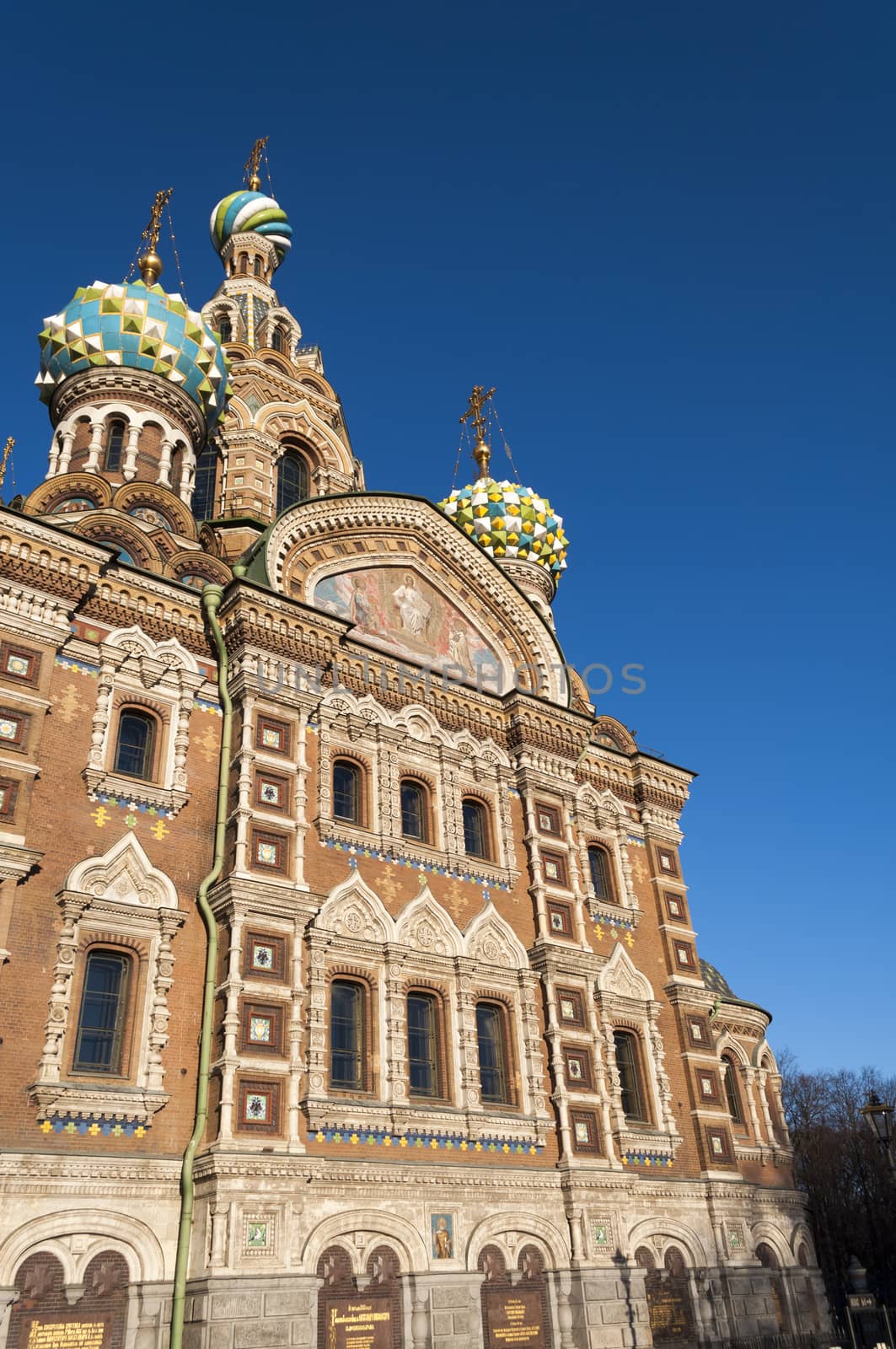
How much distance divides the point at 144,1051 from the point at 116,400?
10.0 m

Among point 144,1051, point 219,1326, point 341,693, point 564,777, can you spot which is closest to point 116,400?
point 341,693

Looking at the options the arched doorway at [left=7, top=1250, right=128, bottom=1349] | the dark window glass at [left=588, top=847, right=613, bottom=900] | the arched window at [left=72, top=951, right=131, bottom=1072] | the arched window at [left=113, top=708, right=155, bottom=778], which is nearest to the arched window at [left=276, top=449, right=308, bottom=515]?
the arched window at [left=113, top=708, right=155, bottom=778]

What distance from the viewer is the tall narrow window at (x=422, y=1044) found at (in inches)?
476

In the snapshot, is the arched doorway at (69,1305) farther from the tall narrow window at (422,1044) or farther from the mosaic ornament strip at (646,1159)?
the mosaic ornament strip at (646,1159)

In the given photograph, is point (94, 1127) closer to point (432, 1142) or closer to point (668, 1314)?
point (432, 1142)

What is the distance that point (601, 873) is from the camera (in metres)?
15.9

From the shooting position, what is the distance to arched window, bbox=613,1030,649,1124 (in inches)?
558

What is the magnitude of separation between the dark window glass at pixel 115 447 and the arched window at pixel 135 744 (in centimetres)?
538

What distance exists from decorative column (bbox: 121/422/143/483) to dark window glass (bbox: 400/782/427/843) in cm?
596

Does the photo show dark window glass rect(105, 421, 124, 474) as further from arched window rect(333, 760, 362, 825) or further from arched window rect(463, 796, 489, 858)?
arched window rect(463, 796, 489, 858)

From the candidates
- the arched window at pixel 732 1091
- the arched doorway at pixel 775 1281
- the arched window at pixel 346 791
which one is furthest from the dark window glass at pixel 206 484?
the arched doorway at pixel 775 1281

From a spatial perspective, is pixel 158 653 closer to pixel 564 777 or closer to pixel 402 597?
pixel 402 597

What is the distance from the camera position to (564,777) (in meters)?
15.7

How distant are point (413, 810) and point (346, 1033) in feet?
10.4
